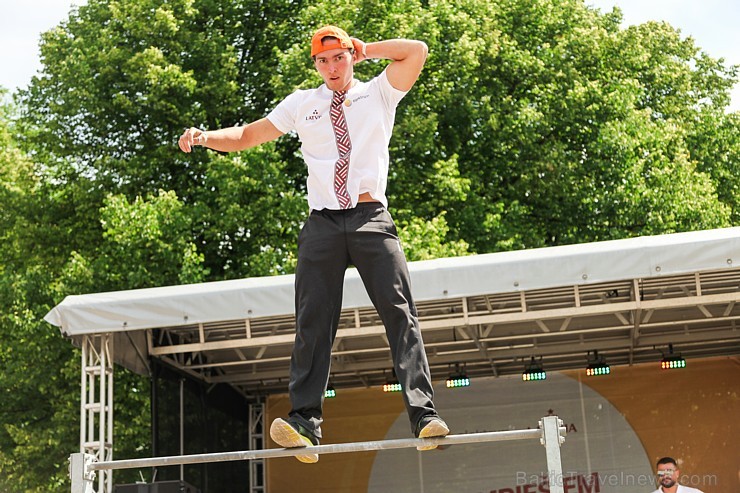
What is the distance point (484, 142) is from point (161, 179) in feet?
18.9

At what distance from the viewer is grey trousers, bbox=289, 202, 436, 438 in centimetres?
363

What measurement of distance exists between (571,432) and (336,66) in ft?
33.5

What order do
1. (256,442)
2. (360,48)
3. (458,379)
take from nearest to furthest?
(360,48), (458,379), (256,442)

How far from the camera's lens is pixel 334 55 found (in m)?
3.64

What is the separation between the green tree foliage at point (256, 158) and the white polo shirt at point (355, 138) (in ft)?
39.2

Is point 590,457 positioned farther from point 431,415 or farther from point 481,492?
point 431,415

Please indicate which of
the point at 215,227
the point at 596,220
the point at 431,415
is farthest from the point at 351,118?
the point at 596,220

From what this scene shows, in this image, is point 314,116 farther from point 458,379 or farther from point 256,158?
point 256,158

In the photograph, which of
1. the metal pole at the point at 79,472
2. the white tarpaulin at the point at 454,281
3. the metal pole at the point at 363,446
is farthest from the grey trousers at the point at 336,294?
the white tarpaulin at the point at 454,281

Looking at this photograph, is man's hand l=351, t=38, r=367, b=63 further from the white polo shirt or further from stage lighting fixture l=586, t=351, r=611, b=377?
stage lighting fixture l=586, t=351, r=611, b=377

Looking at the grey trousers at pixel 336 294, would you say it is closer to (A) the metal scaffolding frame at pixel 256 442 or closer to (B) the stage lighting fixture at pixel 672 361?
(B) the stage lighting fixture at pixel 672 361

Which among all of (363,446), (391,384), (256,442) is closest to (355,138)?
(363,446)

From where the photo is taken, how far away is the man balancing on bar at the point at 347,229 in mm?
3617

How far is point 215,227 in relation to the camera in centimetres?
1653
